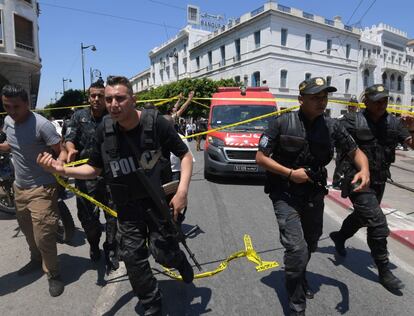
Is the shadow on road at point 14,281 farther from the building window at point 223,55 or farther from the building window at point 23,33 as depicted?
the building window at point 223,55

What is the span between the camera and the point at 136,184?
2729mm

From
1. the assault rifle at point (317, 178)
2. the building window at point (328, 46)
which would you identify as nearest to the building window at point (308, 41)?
the building window at point (328, 46)

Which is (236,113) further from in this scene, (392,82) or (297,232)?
(392,82)

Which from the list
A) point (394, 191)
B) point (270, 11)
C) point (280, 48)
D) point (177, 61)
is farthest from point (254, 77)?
point (394, 191)

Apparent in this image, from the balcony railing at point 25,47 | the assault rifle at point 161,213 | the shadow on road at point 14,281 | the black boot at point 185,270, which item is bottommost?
the shadow on road at point 14,281

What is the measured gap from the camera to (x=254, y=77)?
1612 inches

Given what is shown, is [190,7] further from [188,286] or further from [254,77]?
[188,286]

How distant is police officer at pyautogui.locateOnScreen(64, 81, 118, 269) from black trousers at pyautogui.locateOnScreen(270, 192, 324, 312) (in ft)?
6.25

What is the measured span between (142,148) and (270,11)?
3938cm

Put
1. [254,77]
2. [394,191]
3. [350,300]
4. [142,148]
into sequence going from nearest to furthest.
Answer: [142,148]
[350,300]
[394,191]
[254,77]

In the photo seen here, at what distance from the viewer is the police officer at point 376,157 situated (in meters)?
3.49

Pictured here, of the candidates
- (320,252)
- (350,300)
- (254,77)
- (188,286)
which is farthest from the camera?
(254,77)

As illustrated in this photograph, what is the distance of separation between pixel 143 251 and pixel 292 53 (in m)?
41.2

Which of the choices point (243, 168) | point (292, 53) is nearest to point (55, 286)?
point (243, 168)
